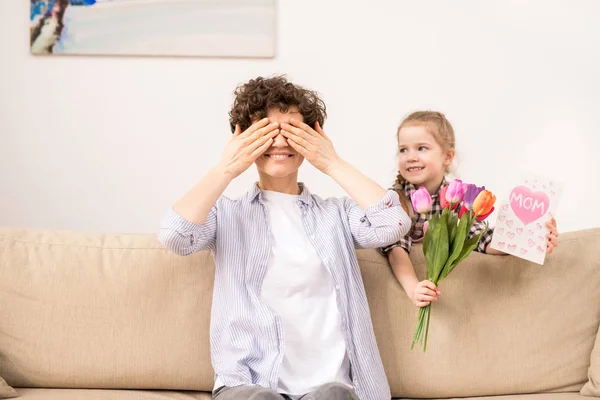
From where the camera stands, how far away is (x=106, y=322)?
187 centimetres

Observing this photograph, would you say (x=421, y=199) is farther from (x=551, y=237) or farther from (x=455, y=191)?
(x=551, y=237)

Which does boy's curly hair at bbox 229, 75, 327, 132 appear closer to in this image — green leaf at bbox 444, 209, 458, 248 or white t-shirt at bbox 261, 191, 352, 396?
white t-shirt at bbox 261, 191, 352, 396

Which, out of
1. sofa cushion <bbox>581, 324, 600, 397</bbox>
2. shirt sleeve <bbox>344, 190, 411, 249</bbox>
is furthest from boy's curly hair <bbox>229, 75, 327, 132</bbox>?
sofa cushion <bbox>581, 324, 600, 397</bbox>

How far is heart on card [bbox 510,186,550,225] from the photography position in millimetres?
1859

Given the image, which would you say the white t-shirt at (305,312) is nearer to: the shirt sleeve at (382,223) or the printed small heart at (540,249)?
the shirt sleeve at (382,223)

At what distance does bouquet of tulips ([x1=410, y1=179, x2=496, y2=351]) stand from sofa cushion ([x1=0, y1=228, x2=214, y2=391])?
1.87 feet

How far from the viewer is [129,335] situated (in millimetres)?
1868

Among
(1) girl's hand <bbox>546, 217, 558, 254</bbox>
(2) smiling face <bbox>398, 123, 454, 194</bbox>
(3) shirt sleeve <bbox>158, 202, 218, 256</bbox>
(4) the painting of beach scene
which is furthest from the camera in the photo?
(4) the painting of beach scene

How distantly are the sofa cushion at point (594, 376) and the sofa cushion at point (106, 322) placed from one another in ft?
3.19

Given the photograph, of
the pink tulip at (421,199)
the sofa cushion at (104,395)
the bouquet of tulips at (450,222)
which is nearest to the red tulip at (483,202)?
the bouquet of tulips at (450,222)

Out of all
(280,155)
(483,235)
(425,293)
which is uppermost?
(280,155)

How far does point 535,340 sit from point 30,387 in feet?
4.34

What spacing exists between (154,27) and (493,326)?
1.66 m

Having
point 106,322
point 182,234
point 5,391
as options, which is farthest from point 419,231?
point 5,391
